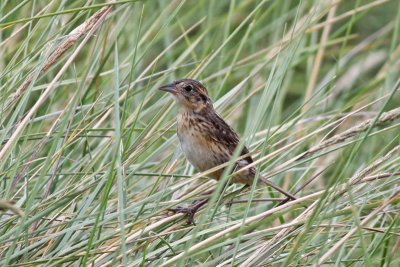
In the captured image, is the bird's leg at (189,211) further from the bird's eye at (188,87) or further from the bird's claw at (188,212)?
the bird's eye at (188,87)

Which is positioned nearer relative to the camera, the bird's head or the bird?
the bird

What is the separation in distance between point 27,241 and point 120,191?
0.48 meters

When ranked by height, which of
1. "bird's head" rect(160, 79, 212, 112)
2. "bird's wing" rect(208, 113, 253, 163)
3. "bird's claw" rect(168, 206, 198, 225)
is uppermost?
"bird's head" rect(160, 79, 212, 112)

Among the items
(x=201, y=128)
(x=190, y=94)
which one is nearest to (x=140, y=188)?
(x=201, y=128)

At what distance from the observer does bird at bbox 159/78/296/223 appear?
4555 millimetres

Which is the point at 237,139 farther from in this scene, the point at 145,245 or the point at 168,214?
the point at 145,245

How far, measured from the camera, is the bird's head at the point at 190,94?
15.5 feet

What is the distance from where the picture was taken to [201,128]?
15.7 ft

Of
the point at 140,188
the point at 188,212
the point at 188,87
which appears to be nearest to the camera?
the point at 188,212

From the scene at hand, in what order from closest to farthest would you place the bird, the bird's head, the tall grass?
the tall grass < the bird < the bird's head

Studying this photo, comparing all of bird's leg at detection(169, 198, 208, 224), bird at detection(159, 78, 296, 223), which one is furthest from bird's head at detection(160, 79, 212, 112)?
bird's leg at detection(169, 198, 208, 224)

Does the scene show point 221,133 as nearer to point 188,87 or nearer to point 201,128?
point 201,128

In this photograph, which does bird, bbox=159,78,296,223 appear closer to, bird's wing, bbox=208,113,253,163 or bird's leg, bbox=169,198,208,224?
bird's wing, bbox=208,113,253,163

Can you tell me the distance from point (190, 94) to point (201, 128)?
0.19m
